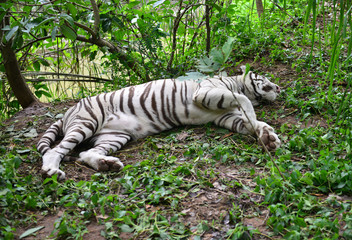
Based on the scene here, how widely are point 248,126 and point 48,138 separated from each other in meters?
2.06

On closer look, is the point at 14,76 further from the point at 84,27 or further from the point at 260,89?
the point at 260,89

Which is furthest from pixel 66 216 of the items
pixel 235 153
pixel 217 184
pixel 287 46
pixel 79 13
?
pixel 287 46

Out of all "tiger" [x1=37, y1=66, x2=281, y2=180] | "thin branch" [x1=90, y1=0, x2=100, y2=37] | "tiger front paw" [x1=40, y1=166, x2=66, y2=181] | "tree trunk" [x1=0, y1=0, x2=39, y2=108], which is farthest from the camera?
"tree trunk" [x1=0, y1=0, x2=39, y2=108]

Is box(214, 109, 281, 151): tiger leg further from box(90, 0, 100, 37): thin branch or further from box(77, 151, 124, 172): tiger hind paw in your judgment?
box(90, 0, 100, 37): thin branch

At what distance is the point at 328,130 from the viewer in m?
3.37

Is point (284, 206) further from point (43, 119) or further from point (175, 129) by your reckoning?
point (43, 119)

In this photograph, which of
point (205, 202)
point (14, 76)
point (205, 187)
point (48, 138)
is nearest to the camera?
point (205, 202)

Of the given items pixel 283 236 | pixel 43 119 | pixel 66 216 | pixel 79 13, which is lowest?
pixel 283 236

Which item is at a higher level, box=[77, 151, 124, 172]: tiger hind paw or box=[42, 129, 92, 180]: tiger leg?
box=[42, 129, 92, 180]: tiger leg

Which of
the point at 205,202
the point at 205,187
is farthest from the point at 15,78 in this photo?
the point at 205,202

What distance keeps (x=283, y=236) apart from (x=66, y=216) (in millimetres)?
1419

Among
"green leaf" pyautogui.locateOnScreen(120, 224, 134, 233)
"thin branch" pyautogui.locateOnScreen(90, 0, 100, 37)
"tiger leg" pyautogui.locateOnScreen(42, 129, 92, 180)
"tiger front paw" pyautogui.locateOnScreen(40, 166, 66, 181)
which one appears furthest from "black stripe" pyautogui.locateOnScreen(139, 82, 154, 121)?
"green leaf" pyautogui.locateOnScreen(120, 224, 134, 233)

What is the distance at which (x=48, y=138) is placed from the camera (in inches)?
142

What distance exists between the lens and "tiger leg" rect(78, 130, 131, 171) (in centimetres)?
316
